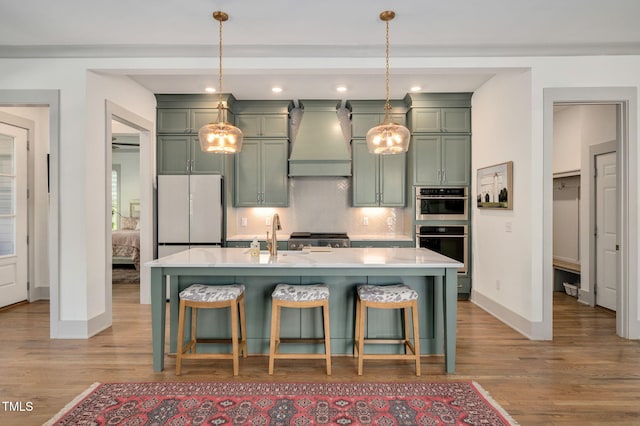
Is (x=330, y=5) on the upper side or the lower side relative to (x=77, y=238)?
upper

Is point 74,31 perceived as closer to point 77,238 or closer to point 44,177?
point 77,238

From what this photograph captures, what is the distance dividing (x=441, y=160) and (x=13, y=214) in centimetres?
582

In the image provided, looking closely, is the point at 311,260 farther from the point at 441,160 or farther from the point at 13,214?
the point at 13,214

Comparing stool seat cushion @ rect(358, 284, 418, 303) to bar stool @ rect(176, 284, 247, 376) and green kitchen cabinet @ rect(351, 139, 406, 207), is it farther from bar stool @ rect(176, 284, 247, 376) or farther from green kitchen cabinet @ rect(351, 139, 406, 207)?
green kitchen cabinet @ rect(351, 139, 406, 207)

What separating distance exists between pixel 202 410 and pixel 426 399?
4.82 ft

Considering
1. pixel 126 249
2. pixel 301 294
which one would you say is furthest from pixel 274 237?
pixel 126 249

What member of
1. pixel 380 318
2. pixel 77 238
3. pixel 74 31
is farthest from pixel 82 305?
pixel 380 318

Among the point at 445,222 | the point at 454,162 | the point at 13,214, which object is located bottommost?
the point at 445,222

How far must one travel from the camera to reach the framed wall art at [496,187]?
402 centimetres

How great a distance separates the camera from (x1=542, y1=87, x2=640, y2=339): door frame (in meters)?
3.62

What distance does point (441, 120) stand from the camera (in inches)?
203

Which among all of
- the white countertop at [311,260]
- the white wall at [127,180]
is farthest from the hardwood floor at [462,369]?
the white wall at [127,180]

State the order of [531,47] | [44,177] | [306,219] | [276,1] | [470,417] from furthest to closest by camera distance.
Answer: [306,219] < [44,177] < [531,47] < [276,1] < [470,417]

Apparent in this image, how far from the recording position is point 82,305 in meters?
3.66
